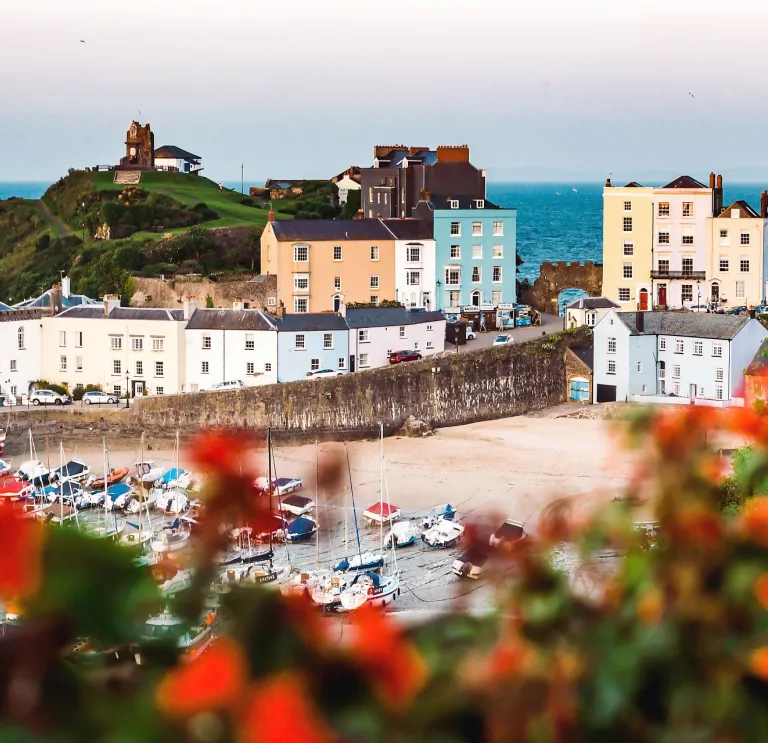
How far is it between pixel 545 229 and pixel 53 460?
101m

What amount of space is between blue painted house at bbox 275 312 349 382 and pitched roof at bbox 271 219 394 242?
6.12 m

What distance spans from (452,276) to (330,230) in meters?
4.30

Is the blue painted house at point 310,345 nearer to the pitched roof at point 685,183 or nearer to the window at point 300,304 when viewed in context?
the window at point 300,304

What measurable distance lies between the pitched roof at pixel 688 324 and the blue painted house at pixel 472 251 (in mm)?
9140

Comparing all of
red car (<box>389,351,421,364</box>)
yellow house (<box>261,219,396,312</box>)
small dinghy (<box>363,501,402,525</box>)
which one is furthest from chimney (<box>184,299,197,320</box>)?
small dinghy (<box>363,501,402,525</box>)

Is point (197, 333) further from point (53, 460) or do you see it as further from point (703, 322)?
point (703, 322)

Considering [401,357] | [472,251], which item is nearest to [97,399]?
[401,357]

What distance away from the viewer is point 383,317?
36.2 meters

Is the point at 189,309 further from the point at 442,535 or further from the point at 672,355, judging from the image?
the point at 442,535

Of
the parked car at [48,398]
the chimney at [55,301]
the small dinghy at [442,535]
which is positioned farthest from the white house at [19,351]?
the small dinghy at [442,535]

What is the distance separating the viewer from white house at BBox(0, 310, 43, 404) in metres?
35.3

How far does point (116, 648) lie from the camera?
7.82 feet

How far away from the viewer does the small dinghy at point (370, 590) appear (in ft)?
63.0

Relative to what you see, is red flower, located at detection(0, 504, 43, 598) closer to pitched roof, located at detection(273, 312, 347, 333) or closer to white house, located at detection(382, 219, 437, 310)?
pitched roof, located at detection(273, 312, 347, 333)
